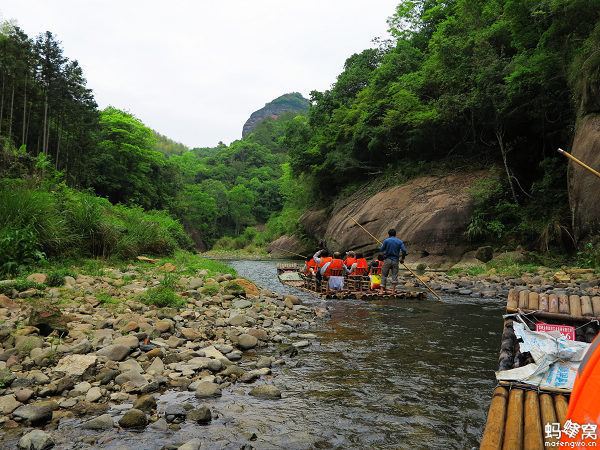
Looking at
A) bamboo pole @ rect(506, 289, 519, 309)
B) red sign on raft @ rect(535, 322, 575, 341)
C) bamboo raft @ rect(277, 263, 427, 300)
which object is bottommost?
bamboo raft @ rect(277, 263, 427, 300)

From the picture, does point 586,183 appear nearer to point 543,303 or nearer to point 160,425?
point 543,303

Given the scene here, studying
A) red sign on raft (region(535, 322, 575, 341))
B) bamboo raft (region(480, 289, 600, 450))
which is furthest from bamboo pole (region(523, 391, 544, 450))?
red sign on raft (region(535, 322, 575, 341))

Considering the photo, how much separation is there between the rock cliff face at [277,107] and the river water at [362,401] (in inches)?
5310

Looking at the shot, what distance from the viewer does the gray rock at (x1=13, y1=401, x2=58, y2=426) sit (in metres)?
3.62

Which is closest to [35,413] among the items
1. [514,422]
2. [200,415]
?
[200,415]

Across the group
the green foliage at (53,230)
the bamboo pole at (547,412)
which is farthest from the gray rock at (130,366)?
the green foliage at (53,230)

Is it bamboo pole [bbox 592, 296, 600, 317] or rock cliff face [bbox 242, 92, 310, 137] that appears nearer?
bamboo pole [bbox 592, 296, 600, 317]

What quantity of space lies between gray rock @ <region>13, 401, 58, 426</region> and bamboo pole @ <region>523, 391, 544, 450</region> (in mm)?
3843

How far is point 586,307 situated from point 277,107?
141235 millimetres

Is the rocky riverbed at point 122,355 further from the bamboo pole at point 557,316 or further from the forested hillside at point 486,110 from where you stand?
the forested hillside at point 486,110

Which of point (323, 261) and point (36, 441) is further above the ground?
point (323, 261)

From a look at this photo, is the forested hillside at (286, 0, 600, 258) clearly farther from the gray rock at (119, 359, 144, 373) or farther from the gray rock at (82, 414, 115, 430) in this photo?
the gray rock at (82, 414, 115, 430)

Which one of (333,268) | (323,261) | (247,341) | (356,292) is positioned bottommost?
(356,292)

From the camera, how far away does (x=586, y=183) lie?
15.1m
